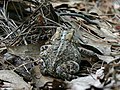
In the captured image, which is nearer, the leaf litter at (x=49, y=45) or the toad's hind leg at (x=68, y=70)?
the leaf litter at (x=49, y=45)

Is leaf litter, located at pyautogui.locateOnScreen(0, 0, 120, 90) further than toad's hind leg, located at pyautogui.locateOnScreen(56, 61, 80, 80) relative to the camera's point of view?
No

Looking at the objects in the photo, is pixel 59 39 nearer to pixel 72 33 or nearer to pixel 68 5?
pixel 72 33

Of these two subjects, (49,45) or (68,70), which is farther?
(49,45)

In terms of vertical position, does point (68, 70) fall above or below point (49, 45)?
below

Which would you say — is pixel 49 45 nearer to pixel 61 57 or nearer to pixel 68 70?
pixel 61 57

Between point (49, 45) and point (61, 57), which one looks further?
point (49, 45)

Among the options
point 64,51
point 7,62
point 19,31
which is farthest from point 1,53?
point 64,51

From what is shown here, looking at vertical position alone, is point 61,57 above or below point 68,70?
above

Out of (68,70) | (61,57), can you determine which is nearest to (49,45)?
(61,57)
